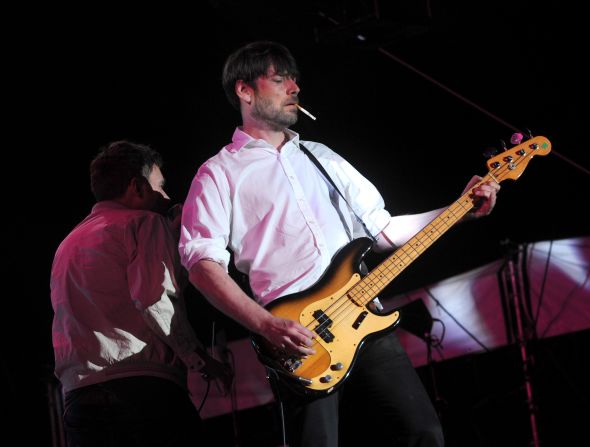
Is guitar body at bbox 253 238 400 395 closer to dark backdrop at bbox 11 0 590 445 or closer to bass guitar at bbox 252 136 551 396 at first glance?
bass guitar at bbox 252 136 551 396

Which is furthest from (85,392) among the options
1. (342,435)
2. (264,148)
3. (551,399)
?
(551,399)

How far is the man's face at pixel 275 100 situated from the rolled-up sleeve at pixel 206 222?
391mm

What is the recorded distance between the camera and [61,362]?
10.9 feet

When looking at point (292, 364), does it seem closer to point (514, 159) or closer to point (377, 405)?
point (377, 405)

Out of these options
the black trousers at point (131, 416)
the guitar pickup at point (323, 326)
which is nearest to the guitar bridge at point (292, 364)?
the guitar pickup at point (323, 326)

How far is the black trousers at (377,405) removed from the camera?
2.73m

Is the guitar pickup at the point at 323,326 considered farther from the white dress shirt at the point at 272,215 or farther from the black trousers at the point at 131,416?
the black trousers at the point at 131,416

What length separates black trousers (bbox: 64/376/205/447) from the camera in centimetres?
315

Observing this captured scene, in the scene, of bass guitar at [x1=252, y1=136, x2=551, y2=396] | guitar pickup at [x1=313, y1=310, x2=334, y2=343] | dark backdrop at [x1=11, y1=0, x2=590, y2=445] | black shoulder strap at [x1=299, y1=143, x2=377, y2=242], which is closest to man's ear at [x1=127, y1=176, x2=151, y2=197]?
black shoulder strap at [x1=299, y1=143, x2=377, y2=242]

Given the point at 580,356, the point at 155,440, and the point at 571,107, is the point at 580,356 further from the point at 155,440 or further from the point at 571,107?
the point at 155,440

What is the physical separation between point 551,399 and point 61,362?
16.4 ft

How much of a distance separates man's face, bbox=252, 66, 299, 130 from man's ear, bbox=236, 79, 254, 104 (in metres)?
0.03

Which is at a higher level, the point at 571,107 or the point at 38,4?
the point at 38,4

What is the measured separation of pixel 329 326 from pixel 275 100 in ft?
3.62
